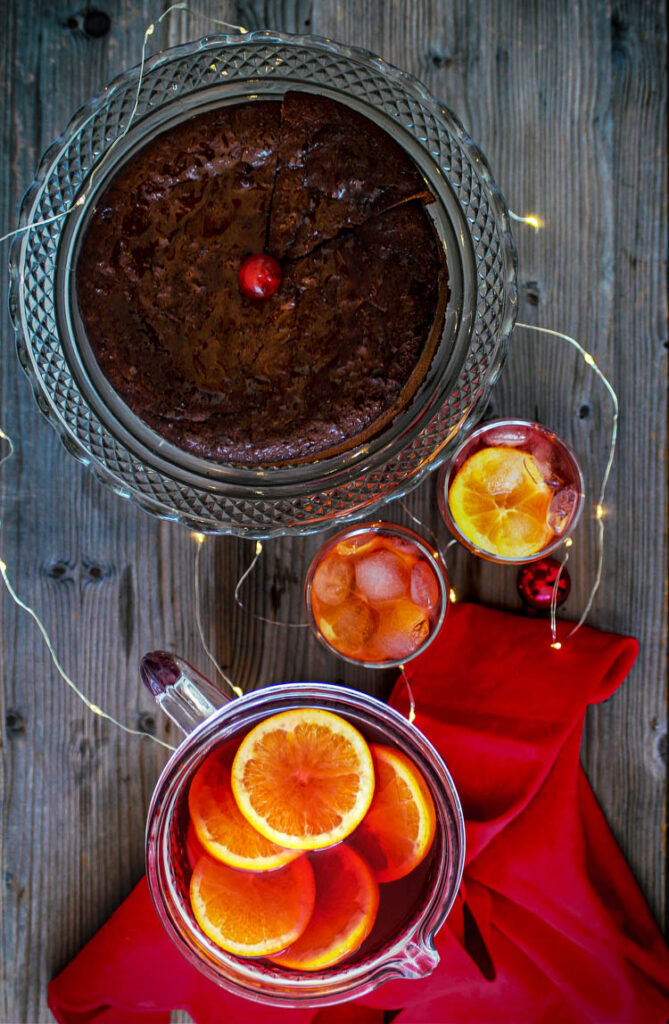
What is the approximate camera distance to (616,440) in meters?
1.37

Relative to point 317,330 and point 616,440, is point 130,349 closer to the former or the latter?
point 317,330

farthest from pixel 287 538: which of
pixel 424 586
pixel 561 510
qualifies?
pixel 561 510

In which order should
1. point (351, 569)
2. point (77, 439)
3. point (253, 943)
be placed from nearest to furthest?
point (253, 943)
point (77, 439)
point (351, 569)

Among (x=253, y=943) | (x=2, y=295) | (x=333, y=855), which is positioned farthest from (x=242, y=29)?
(x=253, y=943)

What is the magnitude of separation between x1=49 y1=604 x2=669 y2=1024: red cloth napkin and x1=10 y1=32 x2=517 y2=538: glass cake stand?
373 mm

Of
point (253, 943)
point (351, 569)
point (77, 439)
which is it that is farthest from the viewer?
point (351, 569)

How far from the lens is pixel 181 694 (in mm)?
1110

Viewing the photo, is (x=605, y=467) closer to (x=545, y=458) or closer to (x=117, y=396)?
(x=545, y=458)

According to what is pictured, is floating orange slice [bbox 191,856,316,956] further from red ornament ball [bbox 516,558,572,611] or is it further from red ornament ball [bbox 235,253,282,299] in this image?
red ornament ball [bbox 235,253,282,299]

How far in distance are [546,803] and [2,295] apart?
51.8 inches

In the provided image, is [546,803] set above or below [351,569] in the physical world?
below

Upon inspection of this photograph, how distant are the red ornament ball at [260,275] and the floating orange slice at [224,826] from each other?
0.66 meters

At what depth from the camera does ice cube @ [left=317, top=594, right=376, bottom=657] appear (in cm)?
127

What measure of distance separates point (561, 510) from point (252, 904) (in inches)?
31.1
